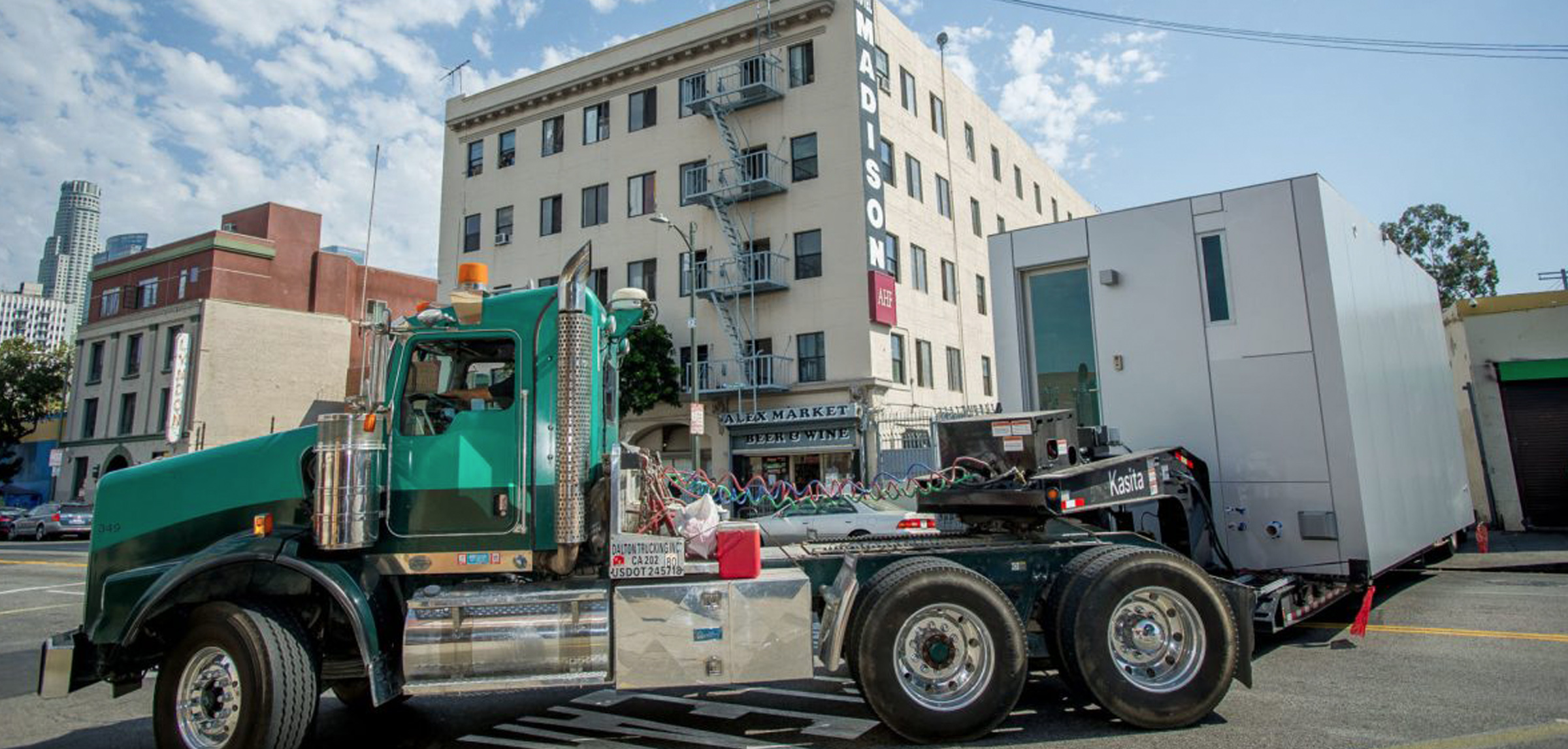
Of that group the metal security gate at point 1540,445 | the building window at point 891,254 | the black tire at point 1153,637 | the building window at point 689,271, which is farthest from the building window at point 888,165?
the black tire at point 1153,637

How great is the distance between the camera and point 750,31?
28172 mm

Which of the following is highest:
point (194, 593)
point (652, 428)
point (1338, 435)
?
point (652, 428)

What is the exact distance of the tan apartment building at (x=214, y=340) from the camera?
38938 millimetres

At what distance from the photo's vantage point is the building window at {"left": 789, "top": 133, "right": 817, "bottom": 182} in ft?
87.9

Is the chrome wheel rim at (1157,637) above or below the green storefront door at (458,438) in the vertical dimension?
below

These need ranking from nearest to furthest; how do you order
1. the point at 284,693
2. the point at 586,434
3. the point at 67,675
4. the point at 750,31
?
1. the point at 284,693
2. the point at 67,675
3. the point at 586,434
4. the point at 750,31

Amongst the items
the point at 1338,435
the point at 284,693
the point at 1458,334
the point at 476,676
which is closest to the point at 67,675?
the point at 284,693

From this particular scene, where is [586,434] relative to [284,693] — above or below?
above

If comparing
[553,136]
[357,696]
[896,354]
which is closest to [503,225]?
[553,136]

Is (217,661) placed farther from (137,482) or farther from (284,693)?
(137,482)

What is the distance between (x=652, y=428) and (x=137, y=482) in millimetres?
23422

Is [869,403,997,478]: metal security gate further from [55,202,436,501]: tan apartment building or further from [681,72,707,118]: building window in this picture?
Result: [55,202,436,501]: tan apartment building

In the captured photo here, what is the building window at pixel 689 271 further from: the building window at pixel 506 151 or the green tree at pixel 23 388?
the green tree at pixel 23 388

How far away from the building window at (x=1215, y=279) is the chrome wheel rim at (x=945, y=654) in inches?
168
